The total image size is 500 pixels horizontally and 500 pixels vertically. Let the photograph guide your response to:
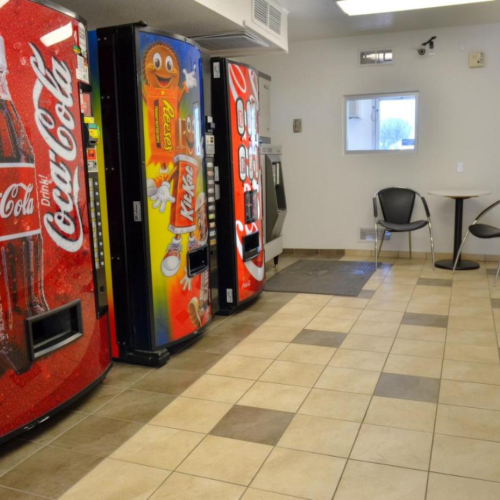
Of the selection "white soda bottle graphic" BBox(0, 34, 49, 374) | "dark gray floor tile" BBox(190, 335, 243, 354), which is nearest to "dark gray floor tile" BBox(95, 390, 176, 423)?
"white soda bottle graphic" BBox(0, 34, 49, 374)

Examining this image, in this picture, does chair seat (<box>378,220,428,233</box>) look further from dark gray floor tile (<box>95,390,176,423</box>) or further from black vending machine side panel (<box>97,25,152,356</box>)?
dark gray floor tile (<box>95,390,176,423</box>)

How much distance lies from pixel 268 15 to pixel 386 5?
116 centimetres

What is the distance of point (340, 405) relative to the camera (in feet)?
9.52

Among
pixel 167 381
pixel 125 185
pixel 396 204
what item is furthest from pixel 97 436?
pixel 396 204

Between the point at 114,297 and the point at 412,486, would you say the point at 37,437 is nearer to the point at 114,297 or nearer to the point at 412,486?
the point at 114,297

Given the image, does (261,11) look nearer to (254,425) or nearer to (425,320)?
→ (425,320)

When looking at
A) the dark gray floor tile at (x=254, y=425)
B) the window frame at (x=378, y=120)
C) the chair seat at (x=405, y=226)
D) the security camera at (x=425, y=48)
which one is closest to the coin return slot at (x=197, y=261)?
the dark gray floor tile at (x=254, y=425)

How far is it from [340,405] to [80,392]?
1367mm

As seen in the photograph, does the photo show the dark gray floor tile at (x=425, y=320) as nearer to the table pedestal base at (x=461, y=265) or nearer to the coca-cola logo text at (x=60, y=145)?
the table pedestal base at (x=461, y=265)

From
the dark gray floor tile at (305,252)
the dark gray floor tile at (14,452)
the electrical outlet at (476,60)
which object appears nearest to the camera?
the dark gray floor tile at (14,452)

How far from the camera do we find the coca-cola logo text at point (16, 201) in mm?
2307

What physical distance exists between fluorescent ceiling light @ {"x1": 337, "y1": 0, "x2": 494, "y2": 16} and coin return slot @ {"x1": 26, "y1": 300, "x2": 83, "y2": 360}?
3904 millimetres

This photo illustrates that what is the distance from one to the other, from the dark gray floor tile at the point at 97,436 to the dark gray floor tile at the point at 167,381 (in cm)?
40

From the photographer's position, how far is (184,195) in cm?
363
